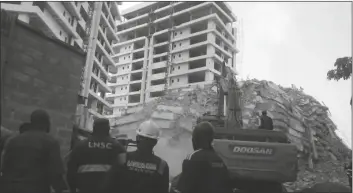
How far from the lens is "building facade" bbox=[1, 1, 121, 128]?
24875 millimetres

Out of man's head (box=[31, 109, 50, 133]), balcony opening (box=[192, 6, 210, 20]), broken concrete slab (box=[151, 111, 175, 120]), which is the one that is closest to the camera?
man's head (box=[31, 109, 50, 133])

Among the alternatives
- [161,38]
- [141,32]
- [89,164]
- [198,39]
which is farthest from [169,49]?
[89,164]

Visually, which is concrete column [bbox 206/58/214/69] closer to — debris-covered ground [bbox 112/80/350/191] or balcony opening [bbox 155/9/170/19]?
balcony opening [bbox 155/9/170/19]

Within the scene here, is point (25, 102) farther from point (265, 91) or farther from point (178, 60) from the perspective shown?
point (178, 60)

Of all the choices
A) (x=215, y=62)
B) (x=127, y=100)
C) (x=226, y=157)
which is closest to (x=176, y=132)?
(x=226, y=157)

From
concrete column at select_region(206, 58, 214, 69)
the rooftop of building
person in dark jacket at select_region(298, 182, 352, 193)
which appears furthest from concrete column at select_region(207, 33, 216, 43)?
person in dark jacket at select_region(298, 182, 352, 193)

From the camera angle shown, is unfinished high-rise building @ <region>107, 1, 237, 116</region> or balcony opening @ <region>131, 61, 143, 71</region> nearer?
unfinished high-rise building @ <region>107, 1, 237, 116</region>

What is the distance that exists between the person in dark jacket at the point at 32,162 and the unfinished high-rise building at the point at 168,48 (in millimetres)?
37713

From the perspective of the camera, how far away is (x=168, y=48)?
48.0 metres

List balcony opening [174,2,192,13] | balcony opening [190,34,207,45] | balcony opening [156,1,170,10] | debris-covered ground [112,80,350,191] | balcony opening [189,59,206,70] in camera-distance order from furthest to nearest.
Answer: balcony opening [156,1,170,10] → balcony opening [174,2,192,13] → balcony opening [190,34,207,45] → balcony opening [189,59,206,70] → debris-covered ground [112,80,350,191]

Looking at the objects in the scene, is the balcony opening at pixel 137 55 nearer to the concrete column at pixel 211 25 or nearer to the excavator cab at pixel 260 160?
the concrete column at pixel 211 25

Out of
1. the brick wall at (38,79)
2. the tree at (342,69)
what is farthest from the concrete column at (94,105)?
the brick wall at (38,79)

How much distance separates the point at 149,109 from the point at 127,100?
3265cm

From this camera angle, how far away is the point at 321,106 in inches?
645
